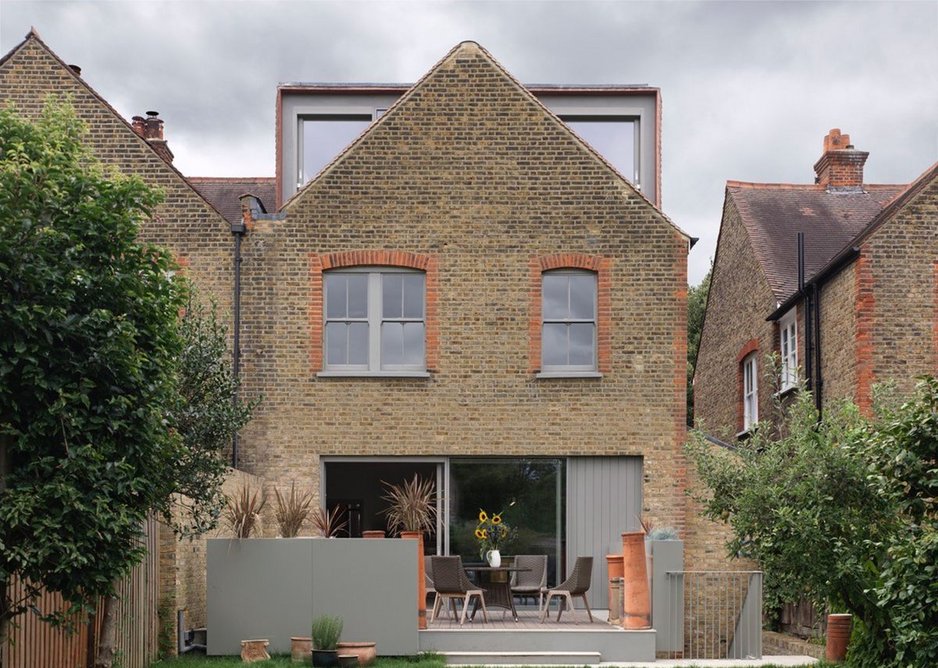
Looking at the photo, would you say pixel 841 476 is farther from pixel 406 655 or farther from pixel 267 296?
pixel 267 296

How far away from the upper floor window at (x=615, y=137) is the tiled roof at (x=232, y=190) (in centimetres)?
650

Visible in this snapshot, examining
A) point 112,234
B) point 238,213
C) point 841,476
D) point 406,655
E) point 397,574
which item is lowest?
point 406,655

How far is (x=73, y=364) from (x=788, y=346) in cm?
1655

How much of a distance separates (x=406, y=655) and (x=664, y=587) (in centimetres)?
340

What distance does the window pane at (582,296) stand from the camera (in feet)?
63.0

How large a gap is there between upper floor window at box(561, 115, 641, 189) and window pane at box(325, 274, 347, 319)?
4.58m

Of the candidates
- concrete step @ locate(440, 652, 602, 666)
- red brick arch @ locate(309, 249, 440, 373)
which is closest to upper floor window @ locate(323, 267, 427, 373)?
red brick arch @ locate(309, 249, 440, 373)

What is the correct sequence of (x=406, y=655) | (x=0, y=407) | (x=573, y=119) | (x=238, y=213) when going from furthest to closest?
(x=238, y=213) < (x=573, y=119) < (x=406, y=655) < (x=0, y=407)

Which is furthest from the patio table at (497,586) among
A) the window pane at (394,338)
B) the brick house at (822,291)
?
the brick house at (822,291)

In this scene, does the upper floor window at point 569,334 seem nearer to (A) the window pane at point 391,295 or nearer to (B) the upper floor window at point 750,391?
(A) the window pane at point 391,295

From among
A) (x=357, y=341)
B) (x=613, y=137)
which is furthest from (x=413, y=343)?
(x=613, y=137)

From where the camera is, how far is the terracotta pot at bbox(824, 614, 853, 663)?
15.1m

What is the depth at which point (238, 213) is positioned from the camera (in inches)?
929

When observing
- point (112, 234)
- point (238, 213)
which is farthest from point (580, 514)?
point (112, 234)
